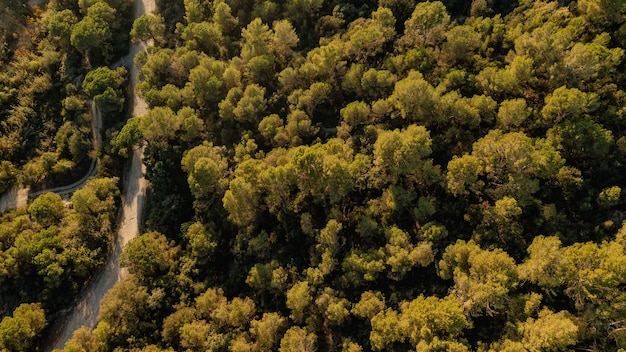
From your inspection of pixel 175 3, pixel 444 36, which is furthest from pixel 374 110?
pixel 175 3

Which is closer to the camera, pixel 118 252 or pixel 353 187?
pixel 353 187

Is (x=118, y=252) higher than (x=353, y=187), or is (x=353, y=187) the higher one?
(x=353, y=187)

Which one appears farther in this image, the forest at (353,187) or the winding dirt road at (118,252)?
the winding dirt road at (118,252)

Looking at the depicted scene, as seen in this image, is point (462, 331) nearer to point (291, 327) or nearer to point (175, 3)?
point (291, 327)

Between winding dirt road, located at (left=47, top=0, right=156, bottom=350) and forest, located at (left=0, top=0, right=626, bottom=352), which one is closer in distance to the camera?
forest, located at (left=0, top=0, right=626, bottom=352)
